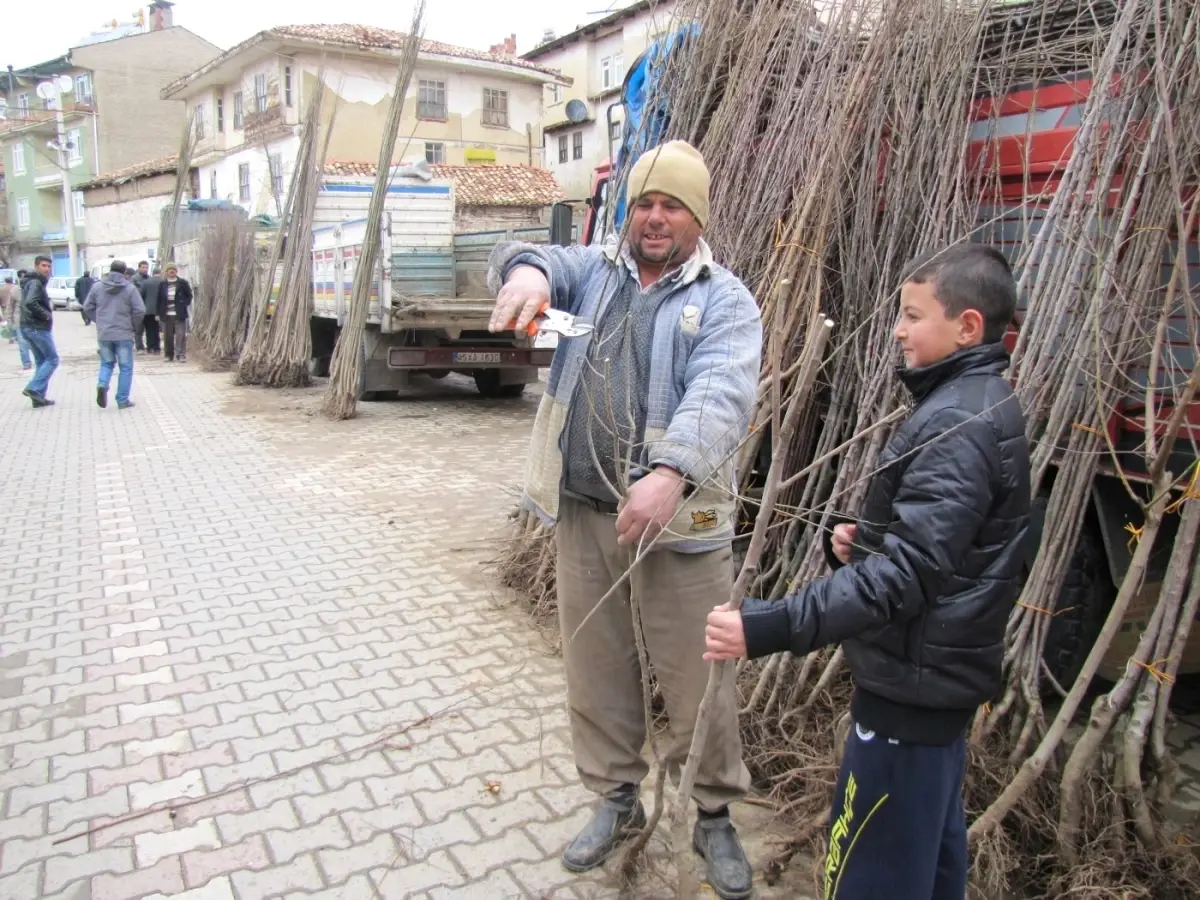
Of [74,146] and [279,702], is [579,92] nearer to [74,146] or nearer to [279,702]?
[74,146]

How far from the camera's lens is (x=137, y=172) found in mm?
33688

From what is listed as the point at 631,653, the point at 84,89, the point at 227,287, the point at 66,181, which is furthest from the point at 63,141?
the point at 631,653

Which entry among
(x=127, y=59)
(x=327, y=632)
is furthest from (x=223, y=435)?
(x=127, y=59)

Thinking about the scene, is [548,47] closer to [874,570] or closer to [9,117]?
[9,117]

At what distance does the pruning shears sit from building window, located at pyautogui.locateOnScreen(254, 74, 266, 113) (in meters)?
27.8

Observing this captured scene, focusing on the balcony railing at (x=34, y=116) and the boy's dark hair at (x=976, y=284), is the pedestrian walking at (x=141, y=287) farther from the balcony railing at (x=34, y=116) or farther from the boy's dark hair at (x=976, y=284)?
the balcony railing at (x=34, y=116)

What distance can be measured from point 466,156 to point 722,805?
28.1 m

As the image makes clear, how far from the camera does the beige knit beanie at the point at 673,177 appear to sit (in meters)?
2.14

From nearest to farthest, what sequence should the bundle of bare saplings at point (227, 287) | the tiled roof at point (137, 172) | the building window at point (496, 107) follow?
1. the bundle of bare saplings at point (227, 287)
2. the building window at point (496, 107)
3. the tiled roof at point (137, 172)

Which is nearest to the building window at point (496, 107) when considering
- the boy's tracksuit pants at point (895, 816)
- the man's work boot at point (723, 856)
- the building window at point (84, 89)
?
the building window at point (84, 89)

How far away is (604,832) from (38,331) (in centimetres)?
1041

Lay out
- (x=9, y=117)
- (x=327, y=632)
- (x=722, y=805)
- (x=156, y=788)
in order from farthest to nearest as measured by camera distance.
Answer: (x=9, y=117) → (x=327, y=632) → (x=156, y=788) → (x=722, y=805)

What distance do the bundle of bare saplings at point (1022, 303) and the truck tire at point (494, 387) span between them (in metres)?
7.12

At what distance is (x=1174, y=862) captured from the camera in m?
2.18
